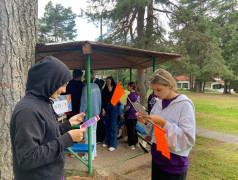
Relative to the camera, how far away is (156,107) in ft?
6.73

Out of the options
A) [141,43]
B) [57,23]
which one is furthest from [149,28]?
[57,23]

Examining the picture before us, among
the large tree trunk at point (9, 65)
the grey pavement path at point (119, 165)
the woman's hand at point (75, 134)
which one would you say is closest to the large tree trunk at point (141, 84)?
the grey pavement path at point (119, 165)

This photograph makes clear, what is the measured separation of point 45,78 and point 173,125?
120 cm

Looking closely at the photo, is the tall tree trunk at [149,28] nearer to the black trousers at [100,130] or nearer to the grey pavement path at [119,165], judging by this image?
the black trousers at [100,130]

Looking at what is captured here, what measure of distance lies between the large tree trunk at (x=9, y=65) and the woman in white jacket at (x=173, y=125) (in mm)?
1756

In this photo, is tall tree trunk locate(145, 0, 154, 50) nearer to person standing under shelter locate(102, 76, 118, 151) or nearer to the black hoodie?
person standing under shelter locate(102, 76, 118, 151)

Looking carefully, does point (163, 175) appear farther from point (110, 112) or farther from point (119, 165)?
point (110, 112)

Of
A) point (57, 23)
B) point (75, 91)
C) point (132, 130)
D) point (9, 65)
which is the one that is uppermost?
point (57, 23)

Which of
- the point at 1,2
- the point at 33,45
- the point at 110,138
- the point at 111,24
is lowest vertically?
the point at 110,138

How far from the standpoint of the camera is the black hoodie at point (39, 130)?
1.13m

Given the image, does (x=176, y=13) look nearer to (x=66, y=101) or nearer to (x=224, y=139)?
(x=224, y=139)

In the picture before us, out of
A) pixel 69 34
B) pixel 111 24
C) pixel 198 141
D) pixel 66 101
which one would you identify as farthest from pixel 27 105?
pixel 69 34

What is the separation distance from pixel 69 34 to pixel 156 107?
33614 millimetres

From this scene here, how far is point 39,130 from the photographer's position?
1.17 metres
